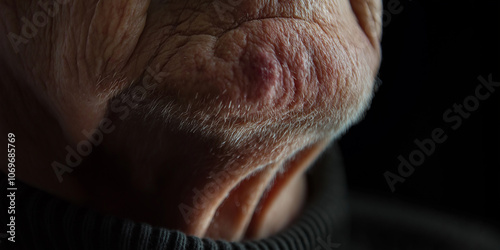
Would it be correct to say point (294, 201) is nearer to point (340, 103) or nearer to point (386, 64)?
point (340, 103)

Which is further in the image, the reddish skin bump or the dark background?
the dark background

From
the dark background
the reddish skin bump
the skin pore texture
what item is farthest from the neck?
the dark background

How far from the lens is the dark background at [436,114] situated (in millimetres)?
1112

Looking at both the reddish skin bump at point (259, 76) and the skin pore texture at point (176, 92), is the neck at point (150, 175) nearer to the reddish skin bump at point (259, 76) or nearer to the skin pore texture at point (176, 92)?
the skin pore texture at point (176, 92)

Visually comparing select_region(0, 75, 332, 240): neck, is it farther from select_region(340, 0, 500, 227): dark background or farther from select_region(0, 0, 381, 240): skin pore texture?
select_region(340, 0, 500, 227): dark background

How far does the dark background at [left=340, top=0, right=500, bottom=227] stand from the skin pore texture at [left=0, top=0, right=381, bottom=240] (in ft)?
1.64

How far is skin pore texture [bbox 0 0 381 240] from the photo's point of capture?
0.52 m

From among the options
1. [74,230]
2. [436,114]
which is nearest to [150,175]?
[74,230]

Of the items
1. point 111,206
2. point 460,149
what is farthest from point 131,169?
point 460,149

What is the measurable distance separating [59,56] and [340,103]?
26cm

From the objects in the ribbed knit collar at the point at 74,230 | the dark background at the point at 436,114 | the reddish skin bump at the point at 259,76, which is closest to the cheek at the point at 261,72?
the reddish skin bump at the point at 259,76

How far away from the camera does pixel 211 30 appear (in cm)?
53

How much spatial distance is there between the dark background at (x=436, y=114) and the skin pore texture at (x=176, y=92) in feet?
1.64

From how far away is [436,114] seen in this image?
1.19 meters
